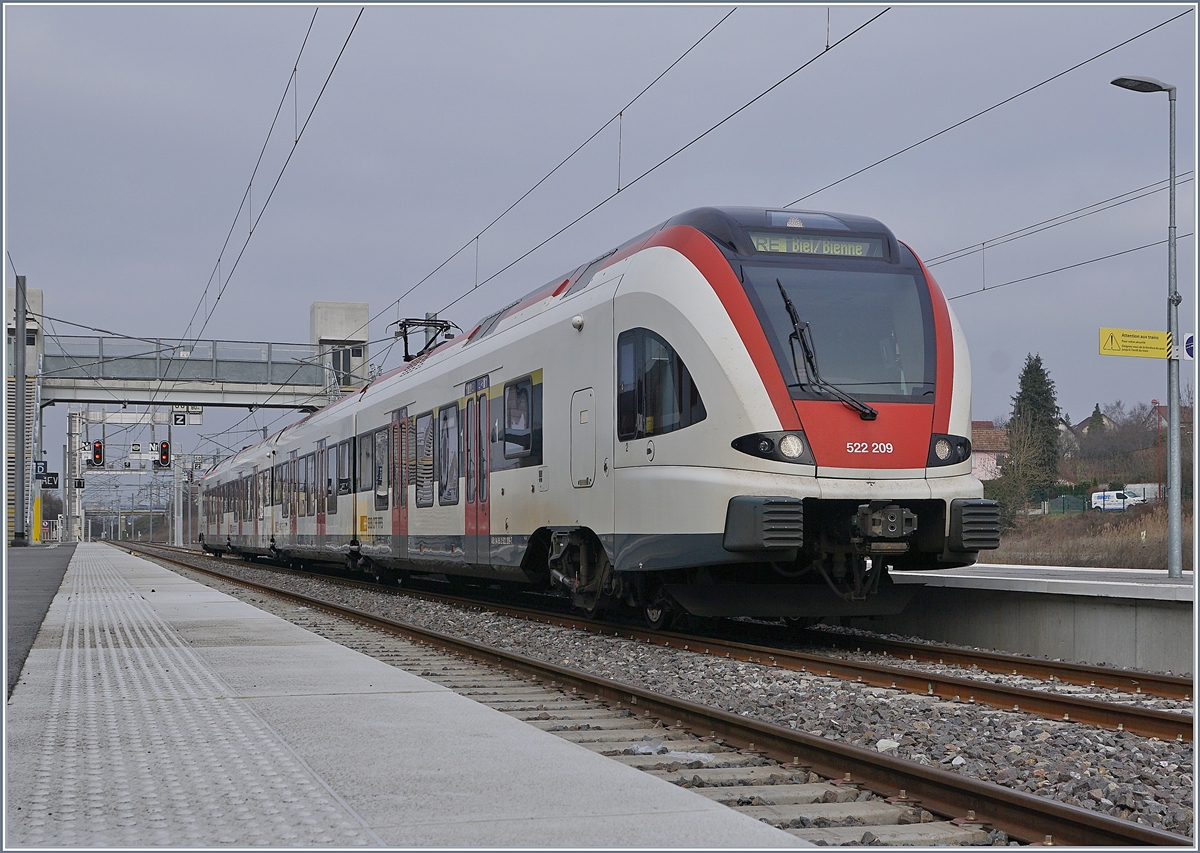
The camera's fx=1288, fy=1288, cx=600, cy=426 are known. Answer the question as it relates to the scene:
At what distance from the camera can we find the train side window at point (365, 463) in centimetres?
2049

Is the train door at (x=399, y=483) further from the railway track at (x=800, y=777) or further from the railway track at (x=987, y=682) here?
the railway track at (x=800, y=777)

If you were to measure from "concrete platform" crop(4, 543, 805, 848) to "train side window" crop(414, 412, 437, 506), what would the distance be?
7382 mm

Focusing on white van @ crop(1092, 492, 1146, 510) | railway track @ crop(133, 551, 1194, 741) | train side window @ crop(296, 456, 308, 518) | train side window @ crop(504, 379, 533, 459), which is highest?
train side window @ crop(504, 379, 533, 459)

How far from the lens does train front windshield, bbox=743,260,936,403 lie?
1014 centimetres

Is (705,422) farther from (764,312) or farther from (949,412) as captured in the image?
(949,412)

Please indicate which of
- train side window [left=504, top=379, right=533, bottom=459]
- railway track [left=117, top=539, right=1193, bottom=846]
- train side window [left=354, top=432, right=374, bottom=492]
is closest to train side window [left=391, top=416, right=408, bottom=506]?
train side window [left=354, top=432, right=374, bottom=492]

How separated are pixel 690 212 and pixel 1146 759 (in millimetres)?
6432

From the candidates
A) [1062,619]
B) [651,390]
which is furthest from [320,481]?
[1062,619]

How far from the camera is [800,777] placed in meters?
5.62

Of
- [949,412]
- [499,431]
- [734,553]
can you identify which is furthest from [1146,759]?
[499,431]

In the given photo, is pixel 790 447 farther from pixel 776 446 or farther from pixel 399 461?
pixel 399 461

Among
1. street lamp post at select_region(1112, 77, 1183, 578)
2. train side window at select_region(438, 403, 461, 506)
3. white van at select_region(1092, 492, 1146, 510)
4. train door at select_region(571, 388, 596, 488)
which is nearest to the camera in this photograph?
train door at select_region(571, 388, 596, 488)

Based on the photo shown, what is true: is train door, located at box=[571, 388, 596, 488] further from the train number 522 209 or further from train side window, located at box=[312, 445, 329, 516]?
train side window, located at box=[312, 445, 329, 516]

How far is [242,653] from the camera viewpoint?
10484 millimetres
